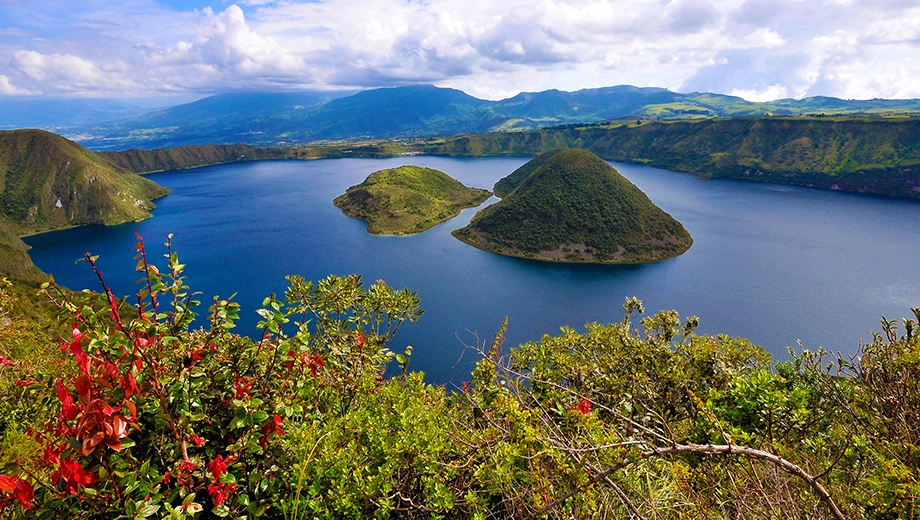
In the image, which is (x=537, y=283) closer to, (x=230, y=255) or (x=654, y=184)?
(x=230, y=255)

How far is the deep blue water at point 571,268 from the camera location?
50156mm

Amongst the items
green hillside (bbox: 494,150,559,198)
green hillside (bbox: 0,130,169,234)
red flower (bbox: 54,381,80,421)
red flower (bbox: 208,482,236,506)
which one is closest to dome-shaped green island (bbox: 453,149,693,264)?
green hillside (bbox: 494,150,559,198)

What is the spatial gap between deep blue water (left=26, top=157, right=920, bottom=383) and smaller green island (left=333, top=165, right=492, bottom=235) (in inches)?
150

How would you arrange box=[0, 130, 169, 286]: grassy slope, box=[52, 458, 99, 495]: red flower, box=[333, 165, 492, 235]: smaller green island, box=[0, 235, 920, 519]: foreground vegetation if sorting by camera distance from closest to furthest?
1. box=[52, 458, 99, 495]: red flower
2. box=[0, 235, 920, 519]: foreground vegetation
3. box=[333, 165, 492, 235]: smaller green island
4. box=[0, 130, 169, 286]: grassy slope

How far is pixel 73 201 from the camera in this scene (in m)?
110

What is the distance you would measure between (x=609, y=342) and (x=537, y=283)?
4891 centimetres

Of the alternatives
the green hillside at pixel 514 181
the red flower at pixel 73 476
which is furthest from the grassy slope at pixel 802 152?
the red flower at pixel 73 476

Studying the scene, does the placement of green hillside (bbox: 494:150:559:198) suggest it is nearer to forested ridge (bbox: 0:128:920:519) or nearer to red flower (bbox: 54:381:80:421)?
forested ridge (bbox: 0:128:920:519)

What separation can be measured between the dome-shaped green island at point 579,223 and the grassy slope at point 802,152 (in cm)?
8104

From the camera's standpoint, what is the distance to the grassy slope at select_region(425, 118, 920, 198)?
382ft

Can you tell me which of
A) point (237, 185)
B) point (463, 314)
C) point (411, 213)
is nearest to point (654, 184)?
point (411, 213)

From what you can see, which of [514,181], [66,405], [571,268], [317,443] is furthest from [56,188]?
[66,405]

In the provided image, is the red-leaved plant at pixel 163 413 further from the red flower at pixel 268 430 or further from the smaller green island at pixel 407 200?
the smaller green island at pixel 407 200

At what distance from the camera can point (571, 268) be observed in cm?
7212
